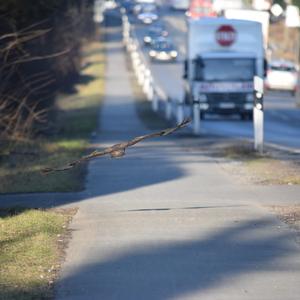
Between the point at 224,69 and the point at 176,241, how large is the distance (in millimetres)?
23985

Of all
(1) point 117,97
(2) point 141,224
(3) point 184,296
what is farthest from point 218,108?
(3) point 184,296

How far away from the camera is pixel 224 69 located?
33.7 m

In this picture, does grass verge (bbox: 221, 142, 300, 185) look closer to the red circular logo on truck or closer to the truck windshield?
the truck windshield

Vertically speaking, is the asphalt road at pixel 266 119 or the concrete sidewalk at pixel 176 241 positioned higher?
the concrete sidewalk at pixel 176 241

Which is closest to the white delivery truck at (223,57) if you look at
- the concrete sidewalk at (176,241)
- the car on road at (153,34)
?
the concrete sidewalk at (176,241)

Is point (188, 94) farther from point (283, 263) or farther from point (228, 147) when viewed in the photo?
point (283, 263)

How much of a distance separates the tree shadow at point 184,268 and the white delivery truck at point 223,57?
2292cm

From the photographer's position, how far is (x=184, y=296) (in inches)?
308

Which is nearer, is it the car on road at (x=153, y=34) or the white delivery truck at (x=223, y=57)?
the white delivery truck at (x=223, y=57)

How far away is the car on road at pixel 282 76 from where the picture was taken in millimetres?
53531

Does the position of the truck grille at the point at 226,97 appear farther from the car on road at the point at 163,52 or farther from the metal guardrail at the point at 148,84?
the car on road at the point at 163,52

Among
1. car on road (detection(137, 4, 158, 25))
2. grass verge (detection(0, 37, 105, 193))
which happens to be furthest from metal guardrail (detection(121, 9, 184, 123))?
grass verge (detection(0, 37, 105, 193))

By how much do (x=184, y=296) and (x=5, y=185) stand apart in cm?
767

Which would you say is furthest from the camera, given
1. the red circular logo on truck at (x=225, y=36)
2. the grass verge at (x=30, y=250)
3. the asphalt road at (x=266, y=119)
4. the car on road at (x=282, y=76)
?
the car on road at (x=282, y=76)
